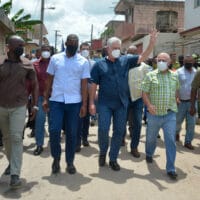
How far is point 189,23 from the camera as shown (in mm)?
24156

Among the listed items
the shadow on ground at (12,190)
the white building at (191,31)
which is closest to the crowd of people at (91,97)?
the shadow on ground at (12,190)

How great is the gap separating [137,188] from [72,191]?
86 cm

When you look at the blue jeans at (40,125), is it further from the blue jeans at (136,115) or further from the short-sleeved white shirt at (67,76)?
the blue jeans at (136,115)

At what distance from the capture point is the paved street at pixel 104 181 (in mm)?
5180

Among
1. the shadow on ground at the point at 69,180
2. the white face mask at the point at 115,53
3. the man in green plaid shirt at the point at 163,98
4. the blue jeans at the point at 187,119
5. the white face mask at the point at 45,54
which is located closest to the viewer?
the shadow on ground at the point at 69,180

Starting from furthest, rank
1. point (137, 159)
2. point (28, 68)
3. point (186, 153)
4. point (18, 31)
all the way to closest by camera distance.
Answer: point (18, 31) < point (186, 153) < point (137, 159) < point (28, 68)

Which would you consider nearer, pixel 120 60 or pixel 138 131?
pixel 120 60

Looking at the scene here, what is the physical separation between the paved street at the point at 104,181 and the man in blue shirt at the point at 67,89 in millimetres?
536

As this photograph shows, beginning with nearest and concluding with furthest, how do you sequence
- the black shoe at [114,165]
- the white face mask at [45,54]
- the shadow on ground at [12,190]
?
the shadow on ground at [12,190]
the black shoe at [114,165]
the white face mask at [45,54]

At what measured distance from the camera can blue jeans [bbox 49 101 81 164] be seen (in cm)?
590

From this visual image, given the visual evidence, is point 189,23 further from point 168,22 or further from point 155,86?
point 155,86

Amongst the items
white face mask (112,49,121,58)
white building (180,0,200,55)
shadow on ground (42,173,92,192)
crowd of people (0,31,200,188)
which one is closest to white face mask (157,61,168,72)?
crowd of people (0,31,200,188)

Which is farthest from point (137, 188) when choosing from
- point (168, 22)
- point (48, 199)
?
point (168, 22)

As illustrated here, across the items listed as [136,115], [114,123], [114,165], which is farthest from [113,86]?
[136,115]
